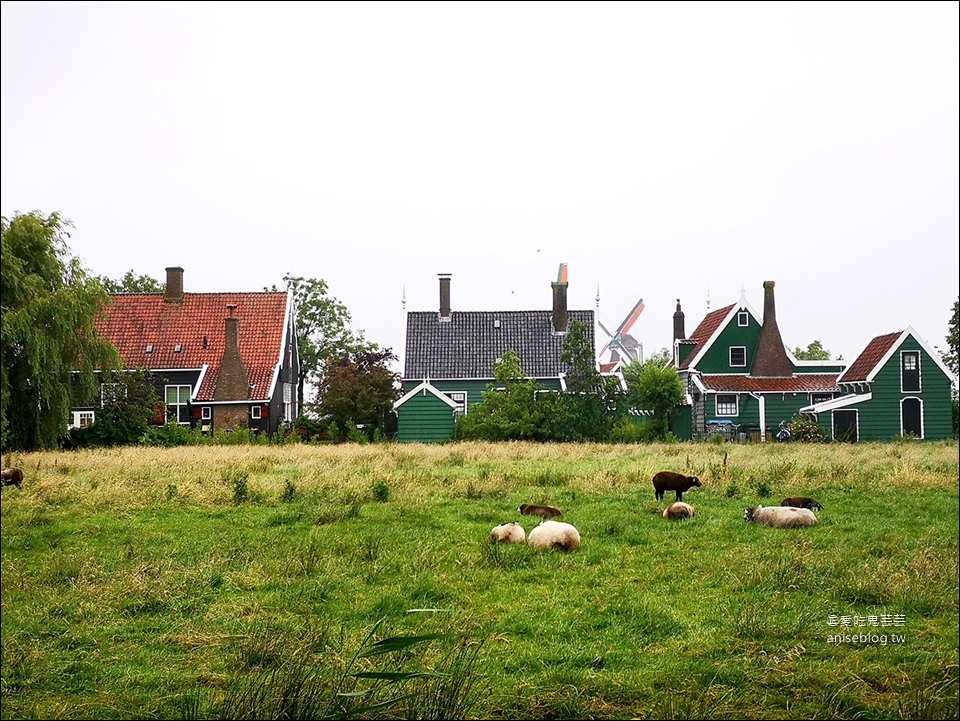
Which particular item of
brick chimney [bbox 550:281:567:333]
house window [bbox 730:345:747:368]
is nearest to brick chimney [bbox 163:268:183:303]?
brick chimney [bbox 550:281:567:333]

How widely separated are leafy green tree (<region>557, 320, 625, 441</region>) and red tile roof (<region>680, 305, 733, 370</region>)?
17.7 feet

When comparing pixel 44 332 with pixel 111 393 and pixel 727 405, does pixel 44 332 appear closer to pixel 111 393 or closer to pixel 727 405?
pixel 111 393

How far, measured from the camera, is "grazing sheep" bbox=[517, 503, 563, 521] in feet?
29.5

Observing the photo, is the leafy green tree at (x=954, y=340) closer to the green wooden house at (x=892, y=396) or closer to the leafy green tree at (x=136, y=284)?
the green wooden house at (x=892, y=396)

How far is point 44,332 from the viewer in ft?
54.1

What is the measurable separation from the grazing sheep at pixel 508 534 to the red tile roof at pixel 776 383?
3583mm

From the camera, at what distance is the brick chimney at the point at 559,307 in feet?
126

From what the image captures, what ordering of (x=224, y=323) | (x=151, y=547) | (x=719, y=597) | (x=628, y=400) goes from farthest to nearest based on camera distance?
1. (x=224, y=323)
2. (x=628, y=400)
3. (x=151, y=547)
4. (x=719, y=597)

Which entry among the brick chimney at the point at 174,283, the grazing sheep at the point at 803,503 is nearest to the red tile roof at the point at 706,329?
the brick chimney at the point at 174,283

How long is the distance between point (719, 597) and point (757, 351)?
1843cm

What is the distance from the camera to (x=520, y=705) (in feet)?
13.9

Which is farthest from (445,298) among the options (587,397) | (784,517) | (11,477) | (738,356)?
(784,517)

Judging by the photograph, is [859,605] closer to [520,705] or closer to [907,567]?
[907,567]

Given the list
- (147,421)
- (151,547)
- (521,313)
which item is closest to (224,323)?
(147,421)
